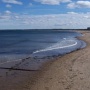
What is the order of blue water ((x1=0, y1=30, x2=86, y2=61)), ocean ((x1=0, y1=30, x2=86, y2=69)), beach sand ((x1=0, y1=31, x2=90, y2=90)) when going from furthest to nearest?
blue water ((x1=0, y1=30, x2=86, y2=61))
ocean ((x1=0, y1=30, x2=86, y2=69))
beach sand ((x1=0, y1=31, x2=90, y2=90))

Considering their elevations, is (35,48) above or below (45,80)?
below

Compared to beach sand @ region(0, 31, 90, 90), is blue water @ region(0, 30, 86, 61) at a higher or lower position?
lower

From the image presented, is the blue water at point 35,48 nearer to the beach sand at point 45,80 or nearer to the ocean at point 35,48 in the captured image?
the ocean at point 35,48

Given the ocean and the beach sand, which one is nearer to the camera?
the beach sand

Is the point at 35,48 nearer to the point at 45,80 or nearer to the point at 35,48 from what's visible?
the point at 35,48

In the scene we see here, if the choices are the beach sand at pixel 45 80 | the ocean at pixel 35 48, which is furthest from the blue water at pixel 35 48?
the beach sand at pixel 45 80

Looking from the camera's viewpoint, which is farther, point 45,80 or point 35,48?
point 35,48

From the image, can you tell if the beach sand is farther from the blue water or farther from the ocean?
the blue water

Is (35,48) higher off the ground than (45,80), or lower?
lower

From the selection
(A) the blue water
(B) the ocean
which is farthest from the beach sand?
(A) the blue water

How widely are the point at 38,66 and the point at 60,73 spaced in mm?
3694

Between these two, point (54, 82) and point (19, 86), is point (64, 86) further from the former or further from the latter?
point (19, 86)

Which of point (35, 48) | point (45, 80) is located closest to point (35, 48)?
point (35, 48)

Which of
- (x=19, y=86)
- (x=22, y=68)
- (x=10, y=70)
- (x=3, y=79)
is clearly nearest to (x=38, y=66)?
(x=22, y=68)
